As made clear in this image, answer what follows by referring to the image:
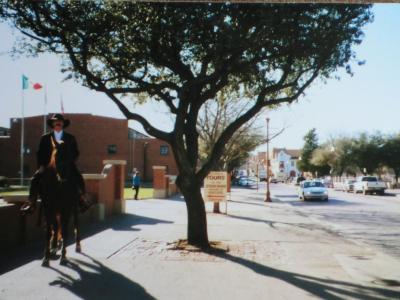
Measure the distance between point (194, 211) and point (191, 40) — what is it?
143 inches

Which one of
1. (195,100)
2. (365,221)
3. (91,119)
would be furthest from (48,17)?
(91,119)

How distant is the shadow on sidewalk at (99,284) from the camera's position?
5.55m

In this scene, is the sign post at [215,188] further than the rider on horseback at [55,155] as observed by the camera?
Yes

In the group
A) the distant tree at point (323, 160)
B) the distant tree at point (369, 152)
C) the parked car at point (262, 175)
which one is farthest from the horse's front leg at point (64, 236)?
the parked car at point (262, 175)

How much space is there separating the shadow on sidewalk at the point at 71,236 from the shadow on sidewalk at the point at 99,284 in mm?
825

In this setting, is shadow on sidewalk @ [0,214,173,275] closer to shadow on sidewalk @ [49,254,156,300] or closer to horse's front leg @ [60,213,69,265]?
horse's front leg @ [60,213,69,265]

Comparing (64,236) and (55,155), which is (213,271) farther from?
(55,155)

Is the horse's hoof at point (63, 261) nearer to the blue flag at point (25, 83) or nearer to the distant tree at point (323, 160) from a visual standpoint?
the blue flag at point (25, 83)

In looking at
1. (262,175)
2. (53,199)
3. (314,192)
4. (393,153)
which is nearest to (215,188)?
(53,199)

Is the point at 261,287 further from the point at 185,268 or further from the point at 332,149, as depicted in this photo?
the point at 332,149

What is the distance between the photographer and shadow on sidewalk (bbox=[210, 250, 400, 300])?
18.8ft

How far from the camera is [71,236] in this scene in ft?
33.6

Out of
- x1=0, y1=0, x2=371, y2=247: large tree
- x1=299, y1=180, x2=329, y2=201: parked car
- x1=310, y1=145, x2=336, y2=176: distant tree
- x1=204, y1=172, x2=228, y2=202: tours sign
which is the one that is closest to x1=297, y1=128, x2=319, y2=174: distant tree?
x1=310, y1=145, x2=336, y2=176: distant tree

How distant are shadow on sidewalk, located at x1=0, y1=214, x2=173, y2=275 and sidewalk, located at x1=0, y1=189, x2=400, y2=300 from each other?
10.1 inches
